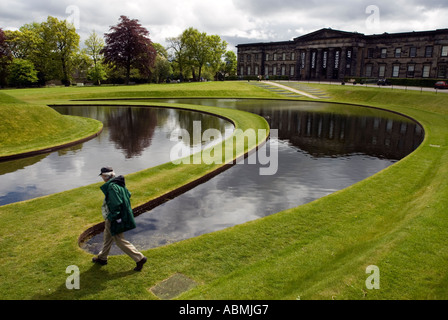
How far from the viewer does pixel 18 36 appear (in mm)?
86750

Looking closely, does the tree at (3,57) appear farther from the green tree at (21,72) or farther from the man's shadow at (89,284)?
the man's shadow at (89,284)

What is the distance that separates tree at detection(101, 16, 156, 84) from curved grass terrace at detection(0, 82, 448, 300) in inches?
3183

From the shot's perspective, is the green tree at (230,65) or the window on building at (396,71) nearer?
the window on building at (396,71)

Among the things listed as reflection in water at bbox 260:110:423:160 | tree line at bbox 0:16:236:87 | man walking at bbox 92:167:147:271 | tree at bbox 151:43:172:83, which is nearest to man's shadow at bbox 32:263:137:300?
man walking at bbox 92:167:147:271

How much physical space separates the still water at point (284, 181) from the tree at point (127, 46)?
69.1m

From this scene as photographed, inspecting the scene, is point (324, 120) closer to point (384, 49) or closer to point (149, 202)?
point (149, 202)

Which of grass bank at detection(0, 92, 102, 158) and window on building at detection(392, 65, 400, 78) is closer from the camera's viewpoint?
grass bank at detection(0, 92, 102, 158)

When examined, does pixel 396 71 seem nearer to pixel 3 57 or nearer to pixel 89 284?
pixel 89 284

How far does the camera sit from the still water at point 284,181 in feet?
35.4

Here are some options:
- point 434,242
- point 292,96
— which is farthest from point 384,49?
point 434,242

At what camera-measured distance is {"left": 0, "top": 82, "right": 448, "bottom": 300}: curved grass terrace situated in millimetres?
6855

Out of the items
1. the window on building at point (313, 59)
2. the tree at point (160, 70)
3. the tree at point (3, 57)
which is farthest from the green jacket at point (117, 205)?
the tree at point (160, 70)

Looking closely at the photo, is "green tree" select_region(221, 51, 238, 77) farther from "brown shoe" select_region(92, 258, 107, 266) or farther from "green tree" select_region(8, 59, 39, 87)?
"brown shoe" select_region(92, 258, 107, 266)
